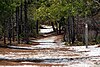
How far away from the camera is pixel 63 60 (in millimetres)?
20891

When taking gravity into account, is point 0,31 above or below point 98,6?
below

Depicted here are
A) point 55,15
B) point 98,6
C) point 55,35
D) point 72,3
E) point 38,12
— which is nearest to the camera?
point 72,3

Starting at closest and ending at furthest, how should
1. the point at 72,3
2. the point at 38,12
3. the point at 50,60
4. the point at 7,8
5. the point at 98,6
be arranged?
the point at 50,60 → the point at 7,8 → the point at 72,3 → the point at 98,6 → the point at 38,12

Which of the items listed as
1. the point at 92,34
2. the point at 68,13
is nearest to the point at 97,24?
the point at 92,34

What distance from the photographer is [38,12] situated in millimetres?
60531

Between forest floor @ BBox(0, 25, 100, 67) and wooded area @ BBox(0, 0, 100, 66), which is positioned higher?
wooded area @ BBox(0, 0, 100, 66)

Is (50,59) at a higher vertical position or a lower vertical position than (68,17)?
lower

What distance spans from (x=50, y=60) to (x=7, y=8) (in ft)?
61.3

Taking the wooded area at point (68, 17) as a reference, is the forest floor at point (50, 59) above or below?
below

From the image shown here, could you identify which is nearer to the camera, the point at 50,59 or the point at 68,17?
the point at 50,59

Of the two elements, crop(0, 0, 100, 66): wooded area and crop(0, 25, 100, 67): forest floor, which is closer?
crop(0, 25, 100, 67): forest floor

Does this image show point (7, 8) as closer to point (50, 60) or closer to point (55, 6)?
point (55, 6)

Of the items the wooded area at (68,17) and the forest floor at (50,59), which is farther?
the wooded area at (68,17)

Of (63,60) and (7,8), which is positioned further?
(7,8)
